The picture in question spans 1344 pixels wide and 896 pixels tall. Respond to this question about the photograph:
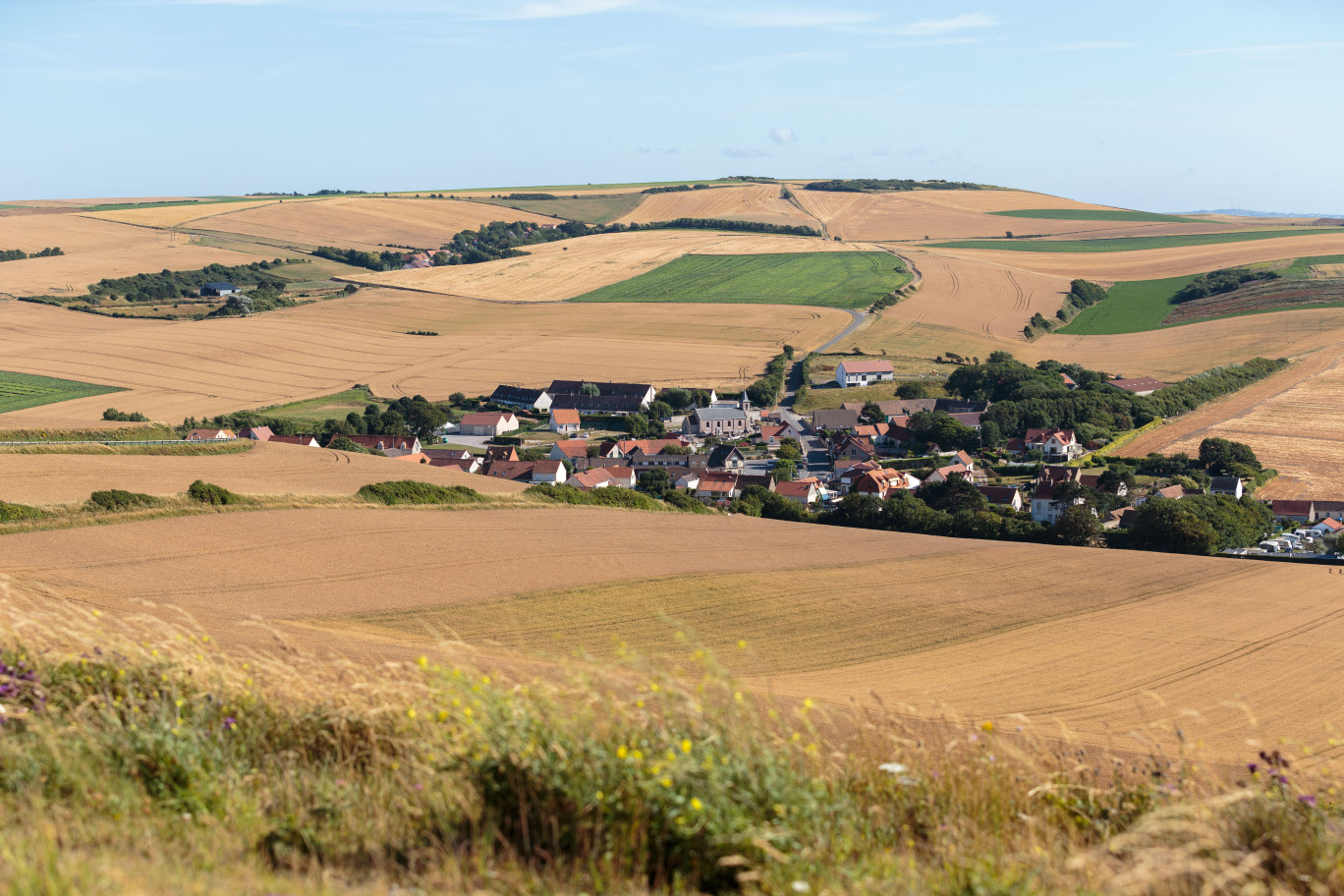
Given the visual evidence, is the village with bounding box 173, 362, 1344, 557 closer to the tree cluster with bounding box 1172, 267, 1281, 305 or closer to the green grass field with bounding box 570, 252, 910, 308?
the green grass field with bounding box 570, 252, 910, 308

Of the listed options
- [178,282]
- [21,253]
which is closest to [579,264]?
[178,282]

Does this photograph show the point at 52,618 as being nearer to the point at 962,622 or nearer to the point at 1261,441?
the point at 962,622

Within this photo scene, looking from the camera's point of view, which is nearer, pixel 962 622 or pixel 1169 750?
pixel 1169 750

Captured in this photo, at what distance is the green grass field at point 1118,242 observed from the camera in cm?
16688

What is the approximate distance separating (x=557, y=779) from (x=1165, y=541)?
44.7 metres

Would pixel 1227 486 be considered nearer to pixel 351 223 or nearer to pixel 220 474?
pixel 220 474

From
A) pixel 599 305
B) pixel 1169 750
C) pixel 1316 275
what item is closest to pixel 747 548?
pixel 1169 750

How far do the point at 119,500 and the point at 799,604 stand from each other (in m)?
19.2

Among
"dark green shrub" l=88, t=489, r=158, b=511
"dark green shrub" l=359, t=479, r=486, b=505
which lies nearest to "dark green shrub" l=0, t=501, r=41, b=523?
"dark green shrub" l=88, t=489, r=158, b=511

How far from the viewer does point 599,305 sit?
5069 inches

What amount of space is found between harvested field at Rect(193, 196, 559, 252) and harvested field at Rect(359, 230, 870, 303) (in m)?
21.6

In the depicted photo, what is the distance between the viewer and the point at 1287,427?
234 ft

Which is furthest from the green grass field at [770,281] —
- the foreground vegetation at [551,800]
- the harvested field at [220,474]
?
the foreground vegetation at [551,800]

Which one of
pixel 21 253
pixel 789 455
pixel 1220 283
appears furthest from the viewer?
pixel 21 253
